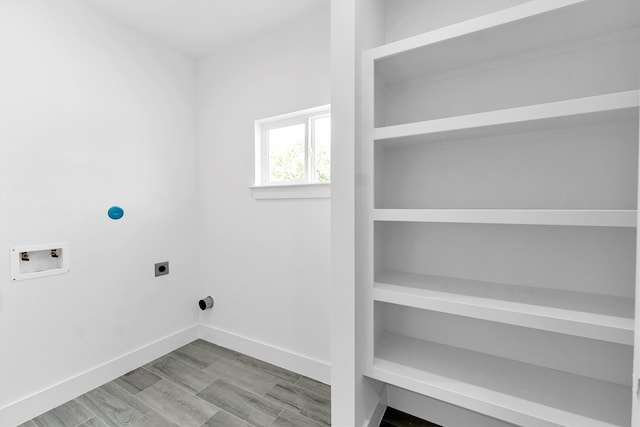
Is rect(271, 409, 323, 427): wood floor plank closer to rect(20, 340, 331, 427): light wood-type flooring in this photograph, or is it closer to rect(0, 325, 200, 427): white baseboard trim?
rect(20, 340, 331, 427): light wood-type flooring

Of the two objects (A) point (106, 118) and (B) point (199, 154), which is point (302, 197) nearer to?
(B) point (199, 154)

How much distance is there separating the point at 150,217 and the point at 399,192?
1.76 m

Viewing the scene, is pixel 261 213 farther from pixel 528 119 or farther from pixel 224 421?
pixel 528 119

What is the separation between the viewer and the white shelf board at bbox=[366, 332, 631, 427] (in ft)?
3.26

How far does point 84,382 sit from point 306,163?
6.27 feet

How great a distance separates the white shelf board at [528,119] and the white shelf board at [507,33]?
293 millimetres

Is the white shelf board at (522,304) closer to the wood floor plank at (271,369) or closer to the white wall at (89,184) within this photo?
the wood floor plank at (271,369)

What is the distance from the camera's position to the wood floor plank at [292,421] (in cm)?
152

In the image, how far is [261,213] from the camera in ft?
6.89

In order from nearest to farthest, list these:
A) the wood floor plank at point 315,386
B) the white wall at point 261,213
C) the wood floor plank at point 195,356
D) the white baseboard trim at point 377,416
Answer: the white baseboard trim at point 377,416 → the wood floor plank at point 315,386 → the white wall at point 261,213 → the wood floor plank at point 195,356

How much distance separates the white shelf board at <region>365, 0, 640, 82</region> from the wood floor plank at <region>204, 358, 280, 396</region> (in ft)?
6.18

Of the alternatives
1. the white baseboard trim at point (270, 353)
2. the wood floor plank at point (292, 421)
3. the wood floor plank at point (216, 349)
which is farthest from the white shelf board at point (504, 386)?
the wood floor plank at point (216, 349)

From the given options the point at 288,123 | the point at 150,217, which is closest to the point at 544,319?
the point at 288,123

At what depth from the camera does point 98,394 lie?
5.80ft
